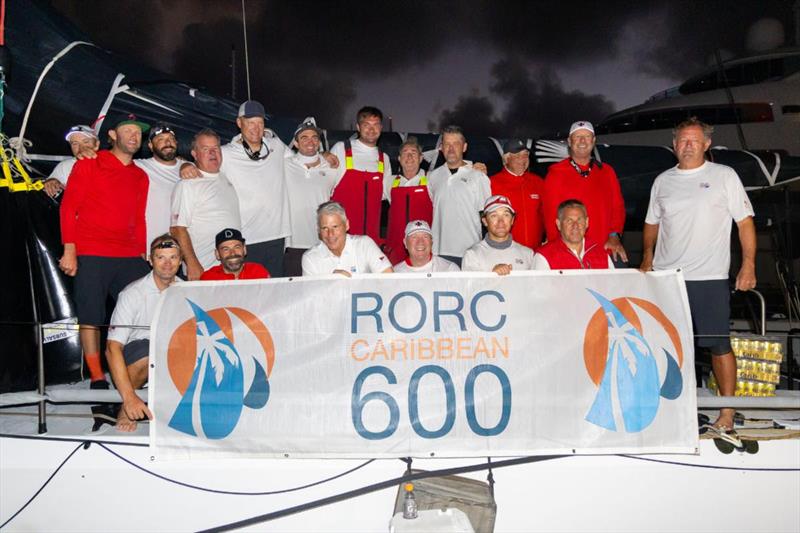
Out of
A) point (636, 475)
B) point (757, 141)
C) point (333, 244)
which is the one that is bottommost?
point (636, 475)

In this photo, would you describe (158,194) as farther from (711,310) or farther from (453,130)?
(711,310)

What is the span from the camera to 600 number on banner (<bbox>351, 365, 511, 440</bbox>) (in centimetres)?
382

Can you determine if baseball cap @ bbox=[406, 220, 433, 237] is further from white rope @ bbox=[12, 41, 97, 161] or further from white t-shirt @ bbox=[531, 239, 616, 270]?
white rope @ bbox=[12, 41, 97, 161]

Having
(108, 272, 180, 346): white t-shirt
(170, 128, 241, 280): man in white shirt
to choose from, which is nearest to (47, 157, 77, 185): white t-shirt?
(170, 128, 241, 280): man in white shirt

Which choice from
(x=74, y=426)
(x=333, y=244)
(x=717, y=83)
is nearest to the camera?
(x=74, y=426)

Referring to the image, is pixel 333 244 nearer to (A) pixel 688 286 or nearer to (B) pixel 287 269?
(B) pixel 287 269

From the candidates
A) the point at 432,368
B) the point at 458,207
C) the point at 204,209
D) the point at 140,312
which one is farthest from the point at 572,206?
the point at 140,312

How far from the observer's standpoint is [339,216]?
457 cm

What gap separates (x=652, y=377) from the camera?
152 inches

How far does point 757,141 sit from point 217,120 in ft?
47.9

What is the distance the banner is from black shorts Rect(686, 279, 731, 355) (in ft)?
1.44

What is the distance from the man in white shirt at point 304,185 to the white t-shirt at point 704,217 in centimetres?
288

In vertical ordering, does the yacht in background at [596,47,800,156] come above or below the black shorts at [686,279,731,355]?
above

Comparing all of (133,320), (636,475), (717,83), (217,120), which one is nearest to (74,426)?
(133,320)
